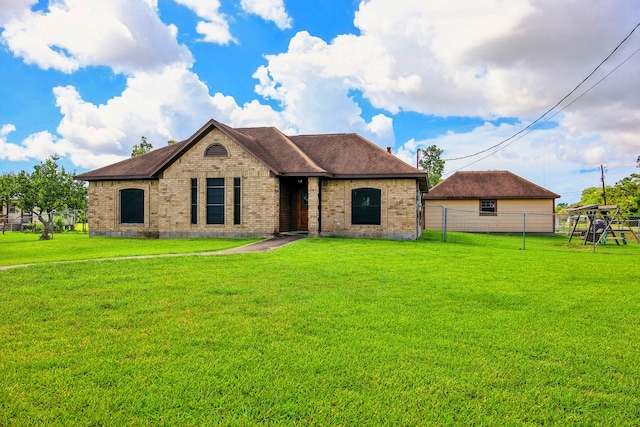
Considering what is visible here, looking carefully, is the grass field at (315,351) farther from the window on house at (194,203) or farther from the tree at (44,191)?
the tree at (44,191)

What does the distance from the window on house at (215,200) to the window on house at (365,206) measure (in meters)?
6.37

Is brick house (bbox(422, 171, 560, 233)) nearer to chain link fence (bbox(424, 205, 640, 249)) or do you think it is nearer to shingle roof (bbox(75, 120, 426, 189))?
chain link fence (bbox(424, 205, 640, 249))

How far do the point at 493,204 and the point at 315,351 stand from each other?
97.1 feet

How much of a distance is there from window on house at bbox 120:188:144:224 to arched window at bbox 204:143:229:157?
15.7ft

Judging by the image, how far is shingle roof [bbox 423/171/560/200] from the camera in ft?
99.8

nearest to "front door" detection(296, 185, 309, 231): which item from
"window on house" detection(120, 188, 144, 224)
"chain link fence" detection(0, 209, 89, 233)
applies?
"window on house" detection(120, 188, 144, 224)

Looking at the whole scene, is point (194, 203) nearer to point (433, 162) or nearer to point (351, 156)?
point (351, 156)

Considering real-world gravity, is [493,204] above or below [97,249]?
above

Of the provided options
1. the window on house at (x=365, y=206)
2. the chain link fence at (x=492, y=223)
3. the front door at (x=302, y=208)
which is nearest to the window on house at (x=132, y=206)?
the front door at (x=302, y=208)

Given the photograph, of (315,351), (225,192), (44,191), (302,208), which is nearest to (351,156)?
(302,208)

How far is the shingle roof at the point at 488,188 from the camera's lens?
30.4 meters

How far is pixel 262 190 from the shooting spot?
19.3 m

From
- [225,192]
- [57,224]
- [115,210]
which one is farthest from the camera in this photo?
[57,224]

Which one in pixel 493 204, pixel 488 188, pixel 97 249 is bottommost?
pixel 97 249
